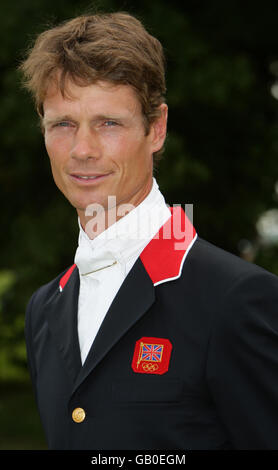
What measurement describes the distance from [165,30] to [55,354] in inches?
267

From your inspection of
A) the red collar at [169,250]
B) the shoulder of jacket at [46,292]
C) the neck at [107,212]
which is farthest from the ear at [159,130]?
the shoulder of jacket at [46,292]

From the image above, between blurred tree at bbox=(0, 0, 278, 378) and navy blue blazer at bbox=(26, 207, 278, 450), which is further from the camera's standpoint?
blurred tree at bbox=(0, 0, 278, 378)

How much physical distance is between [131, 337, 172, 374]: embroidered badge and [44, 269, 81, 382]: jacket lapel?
9.3 inches

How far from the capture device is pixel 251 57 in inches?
380

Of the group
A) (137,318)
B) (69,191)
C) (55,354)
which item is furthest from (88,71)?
(55,354)

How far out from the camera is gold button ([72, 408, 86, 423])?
2.21m

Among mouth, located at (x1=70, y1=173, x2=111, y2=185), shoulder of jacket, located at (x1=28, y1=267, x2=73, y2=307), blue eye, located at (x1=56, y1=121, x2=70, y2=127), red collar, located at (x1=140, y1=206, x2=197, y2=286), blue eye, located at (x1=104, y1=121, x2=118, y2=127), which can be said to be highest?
blue eye, located at (x1=104, y1=121, x2=118, y2=127)

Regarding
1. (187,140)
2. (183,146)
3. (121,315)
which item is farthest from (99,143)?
(187,140)

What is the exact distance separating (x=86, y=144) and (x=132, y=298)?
537 millimetres

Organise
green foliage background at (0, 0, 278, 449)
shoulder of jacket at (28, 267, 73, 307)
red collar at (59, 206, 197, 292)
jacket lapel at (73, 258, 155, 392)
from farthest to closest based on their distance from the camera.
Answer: green foliage background at (0, 0, 278, 449)
shoulder of jacket at (28, 267, 73, 307)
red collar at (59, 206, 197, 292)
jacket lapel at (73, 258, 155, 392)

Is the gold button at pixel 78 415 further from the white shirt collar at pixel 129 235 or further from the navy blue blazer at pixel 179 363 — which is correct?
the white shirt collar at pixel 129 235

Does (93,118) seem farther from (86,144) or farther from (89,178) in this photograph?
(89,178)

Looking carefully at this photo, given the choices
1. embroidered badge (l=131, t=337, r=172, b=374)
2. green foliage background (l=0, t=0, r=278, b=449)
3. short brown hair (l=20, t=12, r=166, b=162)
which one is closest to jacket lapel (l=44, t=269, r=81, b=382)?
embroidered badge (l=131, t=337, r=172, b=374)

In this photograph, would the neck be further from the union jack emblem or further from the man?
the union jack emblem
